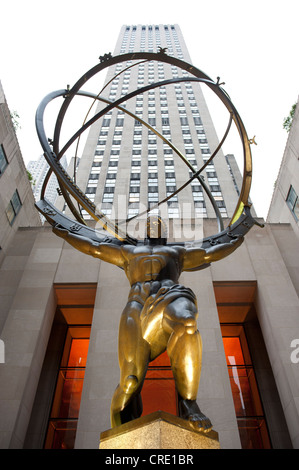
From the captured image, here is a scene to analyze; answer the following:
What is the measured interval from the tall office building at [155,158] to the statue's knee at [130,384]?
1476 centimetres

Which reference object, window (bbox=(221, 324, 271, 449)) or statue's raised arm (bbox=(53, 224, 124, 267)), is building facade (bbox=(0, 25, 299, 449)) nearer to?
window (bbox=(221, 324, 271, 449))

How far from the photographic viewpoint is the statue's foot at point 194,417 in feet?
8.68

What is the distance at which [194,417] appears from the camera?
2.72 m

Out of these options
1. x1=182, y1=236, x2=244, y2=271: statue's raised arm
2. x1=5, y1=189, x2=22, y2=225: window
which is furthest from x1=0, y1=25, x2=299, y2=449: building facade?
x1=182, y1=236, x2=244, y2=271: statue's raised arm

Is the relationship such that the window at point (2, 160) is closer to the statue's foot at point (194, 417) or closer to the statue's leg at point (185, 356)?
the statue's leg at point (185, 356)

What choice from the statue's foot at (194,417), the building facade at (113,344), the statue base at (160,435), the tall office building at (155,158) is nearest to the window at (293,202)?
the building facade at (113,344)

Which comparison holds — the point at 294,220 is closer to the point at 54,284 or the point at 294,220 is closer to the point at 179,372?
the point at 54,284

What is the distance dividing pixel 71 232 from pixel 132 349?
2.15 metres

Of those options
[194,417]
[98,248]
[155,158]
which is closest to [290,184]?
[98,248]

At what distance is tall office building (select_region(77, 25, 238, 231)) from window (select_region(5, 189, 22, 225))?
6.53m

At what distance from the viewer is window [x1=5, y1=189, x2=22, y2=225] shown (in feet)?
36.5

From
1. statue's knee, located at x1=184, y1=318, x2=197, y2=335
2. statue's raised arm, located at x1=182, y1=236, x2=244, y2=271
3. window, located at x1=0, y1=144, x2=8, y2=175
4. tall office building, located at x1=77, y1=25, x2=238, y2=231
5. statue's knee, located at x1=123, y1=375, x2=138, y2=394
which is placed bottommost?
statue's knee, located at x1=123, y1=375, x2=138, y2=394

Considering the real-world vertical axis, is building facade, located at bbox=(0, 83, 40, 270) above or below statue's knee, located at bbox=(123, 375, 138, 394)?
above

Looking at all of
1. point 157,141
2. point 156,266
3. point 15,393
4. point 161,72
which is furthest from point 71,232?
point 161,72
